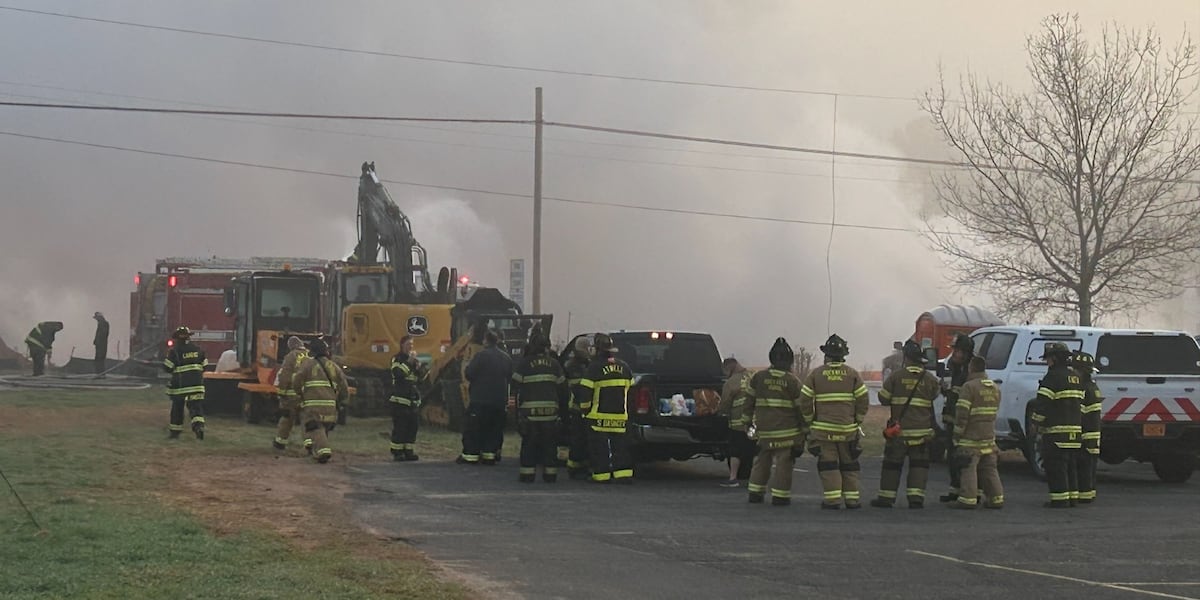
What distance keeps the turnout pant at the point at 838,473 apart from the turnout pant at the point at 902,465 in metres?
0.41

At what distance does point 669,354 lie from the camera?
718 inches

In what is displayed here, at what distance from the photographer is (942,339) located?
33562 millimetres

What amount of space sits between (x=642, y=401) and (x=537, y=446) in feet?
4.23

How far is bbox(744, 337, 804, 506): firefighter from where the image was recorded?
1481cm

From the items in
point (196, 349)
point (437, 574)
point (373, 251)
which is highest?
point (373, 251)

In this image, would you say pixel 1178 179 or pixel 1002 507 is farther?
pixel 1178 179

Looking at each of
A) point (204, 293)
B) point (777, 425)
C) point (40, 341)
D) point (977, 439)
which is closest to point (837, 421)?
point (777, 425)

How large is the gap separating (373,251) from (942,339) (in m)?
13.2

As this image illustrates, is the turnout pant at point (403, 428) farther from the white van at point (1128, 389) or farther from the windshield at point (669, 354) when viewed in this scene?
the white van at point (1128, 389)

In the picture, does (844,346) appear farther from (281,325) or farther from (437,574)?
(281,325)

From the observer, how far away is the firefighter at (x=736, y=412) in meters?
16.3

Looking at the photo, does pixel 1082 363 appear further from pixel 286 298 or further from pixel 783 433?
pixel 286 298

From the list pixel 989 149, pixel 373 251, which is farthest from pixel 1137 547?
pixel 373 251

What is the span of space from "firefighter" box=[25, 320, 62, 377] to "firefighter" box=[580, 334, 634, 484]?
26463 millimetres
